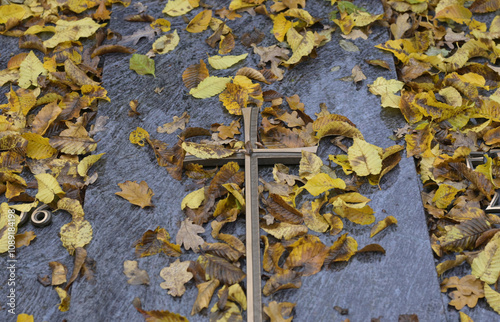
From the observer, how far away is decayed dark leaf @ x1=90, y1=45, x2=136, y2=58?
8.69 ft

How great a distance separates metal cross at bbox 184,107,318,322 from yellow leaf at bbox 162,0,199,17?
1065mm

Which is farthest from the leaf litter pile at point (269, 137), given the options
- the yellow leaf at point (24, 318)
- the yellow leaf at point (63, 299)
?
the yellow leaf at point (24, 318)

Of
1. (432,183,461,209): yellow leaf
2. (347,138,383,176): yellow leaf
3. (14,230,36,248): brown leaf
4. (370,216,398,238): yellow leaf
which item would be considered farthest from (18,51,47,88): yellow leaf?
(432,183,461,209): yellow leaf

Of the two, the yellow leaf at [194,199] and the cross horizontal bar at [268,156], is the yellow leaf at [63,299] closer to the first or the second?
the yellow leaf at [194,199]

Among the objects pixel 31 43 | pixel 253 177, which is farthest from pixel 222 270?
pixel 31 43

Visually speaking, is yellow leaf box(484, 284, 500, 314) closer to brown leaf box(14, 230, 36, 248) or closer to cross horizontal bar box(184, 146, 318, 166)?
cross horizontal bar box(184, 146, 318, 166)

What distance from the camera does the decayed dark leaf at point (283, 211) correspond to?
192cm

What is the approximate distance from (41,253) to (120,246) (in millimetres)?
368

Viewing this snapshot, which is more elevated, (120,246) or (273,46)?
(273,46)

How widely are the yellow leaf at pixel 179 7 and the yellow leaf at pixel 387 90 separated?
52.7 inches

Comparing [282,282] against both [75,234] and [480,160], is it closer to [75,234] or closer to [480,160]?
Answer: [75,234]

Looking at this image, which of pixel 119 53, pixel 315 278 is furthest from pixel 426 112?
pixel 119 53

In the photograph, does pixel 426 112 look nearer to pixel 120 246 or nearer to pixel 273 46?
pixel 273 46

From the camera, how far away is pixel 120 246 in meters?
1.90
